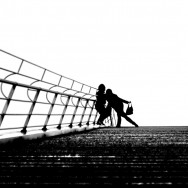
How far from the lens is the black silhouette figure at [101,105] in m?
11.3

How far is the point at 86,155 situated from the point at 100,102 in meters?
7.76

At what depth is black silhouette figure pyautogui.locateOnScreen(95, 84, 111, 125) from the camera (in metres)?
→ 11.3

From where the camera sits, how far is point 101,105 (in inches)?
455

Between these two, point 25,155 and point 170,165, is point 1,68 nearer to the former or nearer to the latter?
point 25,155

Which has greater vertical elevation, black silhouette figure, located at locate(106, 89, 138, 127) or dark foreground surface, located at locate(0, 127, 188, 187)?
dark foreground surface, located at locate(0, 127, 188, 187)

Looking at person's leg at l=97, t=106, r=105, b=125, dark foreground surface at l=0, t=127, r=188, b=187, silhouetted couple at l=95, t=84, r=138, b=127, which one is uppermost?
dark foreground surface at l=0, t=127, r=188, b=187

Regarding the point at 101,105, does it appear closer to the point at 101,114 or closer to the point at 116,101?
the point at 101,114

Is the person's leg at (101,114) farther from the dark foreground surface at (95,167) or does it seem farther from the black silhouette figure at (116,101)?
the dark foreground surface at (95,167)

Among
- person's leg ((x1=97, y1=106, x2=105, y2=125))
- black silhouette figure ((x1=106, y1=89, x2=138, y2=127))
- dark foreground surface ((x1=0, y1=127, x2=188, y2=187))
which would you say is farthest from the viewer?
person's leg ((x1=97, y1=106, x2=105, y2=125))

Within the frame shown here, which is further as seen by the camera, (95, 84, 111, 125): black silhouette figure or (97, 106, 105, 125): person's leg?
(97, 106, 105, 125): person's leg

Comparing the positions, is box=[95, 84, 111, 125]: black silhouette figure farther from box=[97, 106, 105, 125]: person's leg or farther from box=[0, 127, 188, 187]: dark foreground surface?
box=[0, 127, 188, 187]: dark foreground surface

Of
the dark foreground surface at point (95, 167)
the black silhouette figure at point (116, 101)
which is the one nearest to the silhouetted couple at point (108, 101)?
the black silhouette figure at point (116, 101)

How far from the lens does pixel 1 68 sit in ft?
13.7

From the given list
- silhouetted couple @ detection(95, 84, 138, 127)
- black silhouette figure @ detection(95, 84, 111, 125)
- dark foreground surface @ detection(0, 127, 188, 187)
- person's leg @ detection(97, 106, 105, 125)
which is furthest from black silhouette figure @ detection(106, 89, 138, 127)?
dark foreground surface @ detection(0, 127, 188, 187)
